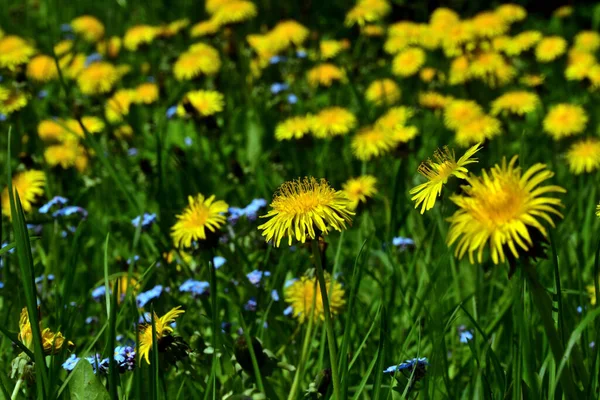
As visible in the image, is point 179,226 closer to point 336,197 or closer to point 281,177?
point 336,197

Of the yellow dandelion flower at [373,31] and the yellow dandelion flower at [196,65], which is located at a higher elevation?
the yellow dandelion flower at [373,31]

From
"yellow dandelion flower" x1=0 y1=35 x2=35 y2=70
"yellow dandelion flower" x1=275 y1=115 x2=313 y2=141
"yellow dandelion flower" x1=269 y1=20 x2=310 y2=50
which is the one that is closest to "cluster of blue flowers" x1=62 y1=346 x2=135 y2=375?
"yellow dandelion flower" x1=275 y1=115 x2=313 y2=141

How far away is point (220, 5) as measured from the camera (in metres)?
3.98

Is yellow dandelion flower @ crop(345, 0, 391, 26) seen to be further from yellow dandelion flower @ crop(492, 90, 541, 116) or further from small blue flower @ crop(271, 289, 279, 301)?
small blue flower @ crop(271, 289, 279, 301)

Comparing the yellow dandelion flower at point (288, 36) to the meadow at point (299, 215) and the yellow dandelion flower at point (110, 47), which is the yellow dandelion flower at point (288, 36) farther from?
the yellow dandelion flower at point (110, 47)

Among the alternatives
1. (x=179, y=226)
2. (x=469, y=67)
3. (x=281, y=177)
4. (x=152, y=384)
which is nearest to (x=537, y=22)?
(x=469, y=67)

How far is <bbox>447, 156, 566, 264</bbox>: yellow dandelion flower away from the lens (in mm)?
968

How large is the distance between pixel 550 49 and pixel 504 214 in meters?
3.45

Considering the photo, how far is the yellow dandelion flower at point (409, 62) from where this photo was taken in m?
3.96

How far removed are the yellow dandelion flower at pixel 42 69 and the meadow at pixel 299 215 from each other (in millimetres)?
15

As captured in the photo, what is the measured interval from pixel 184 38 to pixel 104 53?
1.72 feet

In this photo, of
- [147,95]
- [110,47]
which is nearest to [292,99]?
[147,95]

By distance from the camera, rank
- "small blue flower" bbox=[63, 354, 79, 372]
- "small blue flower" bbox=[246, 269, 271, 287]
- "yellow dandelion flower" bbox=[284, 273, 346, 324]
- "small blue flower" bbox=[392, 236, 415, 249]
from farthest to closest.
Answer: "small blue flower" bbox=[392, 236, 415, 249] < "small blue flower" bbox=[246, 269, 271, 287] < "yellow dandelion flower" bbox=[284, 273, 346, 324] < "small blue flower" bbox=[63, 354, 79, 372]

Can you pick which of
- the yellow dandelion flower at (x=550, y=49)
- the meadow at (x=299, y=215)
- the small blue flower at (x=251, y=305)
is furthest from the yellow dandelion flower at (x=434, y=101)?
the small blue flower at (x=251, y=305)
